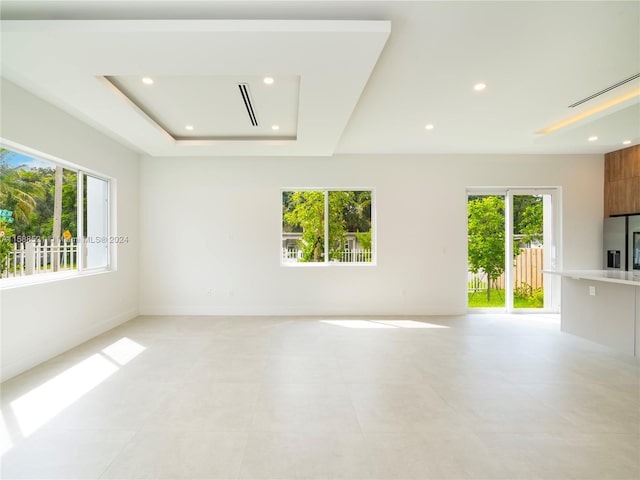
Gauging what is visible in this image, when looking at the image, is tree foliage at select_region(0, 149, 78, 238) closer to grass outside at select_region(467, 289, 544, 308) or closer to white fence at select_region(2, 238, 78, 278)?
white fence at select_region(2, 238, 78, 278)

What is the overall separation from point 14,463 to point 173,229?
4092mm

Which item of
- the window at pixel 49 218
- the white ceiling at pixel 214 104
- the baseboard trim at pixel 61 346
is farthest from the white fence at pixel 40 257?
the white ceiling at pixel 214 104

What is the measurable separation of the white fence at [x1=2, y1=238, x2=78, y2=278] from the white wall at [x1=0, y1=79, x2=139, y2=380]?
0.80 feet

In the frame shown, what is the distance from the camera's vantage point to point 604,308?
154 inches

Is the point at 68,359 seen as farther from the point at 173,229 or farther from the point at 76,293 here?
the point at 173,229

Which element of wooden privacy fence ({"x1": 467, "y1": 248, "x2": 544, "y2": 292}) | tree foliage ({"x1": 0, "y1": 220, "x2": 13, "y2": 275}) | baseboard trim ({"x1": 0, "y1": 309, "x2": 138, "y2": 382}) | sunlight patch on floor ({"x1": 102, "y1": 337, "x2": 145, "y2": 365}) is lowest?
sunlight patch on floor ({"x1": 102, "y1": 337, "x2": 145, "y2": 365})

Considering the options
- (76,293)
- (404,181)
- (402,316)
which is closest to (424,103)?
(404,181)

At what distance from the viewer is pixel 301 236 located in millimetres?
5789

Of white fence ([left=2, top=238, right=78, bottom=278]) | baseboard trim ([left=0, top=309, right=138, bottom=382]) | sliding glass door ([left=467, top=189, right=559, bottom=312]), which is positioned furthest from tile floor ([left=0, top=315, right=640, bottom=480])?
sliding glass door ([left=467, top=189, right=559, bottom=312])

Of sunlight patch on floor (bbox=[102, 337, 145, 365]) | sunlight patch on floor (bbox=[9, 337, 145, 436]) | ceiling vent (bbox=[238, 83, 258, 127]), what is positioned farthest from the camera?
sunlight patch on floor (bbox=[102, 337, 145, 365])

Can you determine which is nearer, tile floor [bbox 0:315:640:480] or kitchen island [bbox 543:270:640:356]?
tile floor [bbox 0:315:640:480]

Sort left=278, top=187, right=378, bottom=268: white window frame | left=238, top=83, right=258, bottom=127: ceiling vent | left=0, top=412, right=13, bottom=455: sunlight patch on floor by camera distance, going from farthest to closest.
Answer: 1. left=278, top=187, right=378, bottom=268: white window frame
2. left=238, top=83, right=258, bottom=127: ceiling vent
3. left=0, top=412, right=13, bottom=455: sunlight patch on floor

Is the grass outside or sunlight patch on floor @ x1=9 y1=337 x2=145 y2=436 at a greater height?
the grass outside

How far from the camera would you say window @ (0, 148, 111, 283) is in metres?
3.22
